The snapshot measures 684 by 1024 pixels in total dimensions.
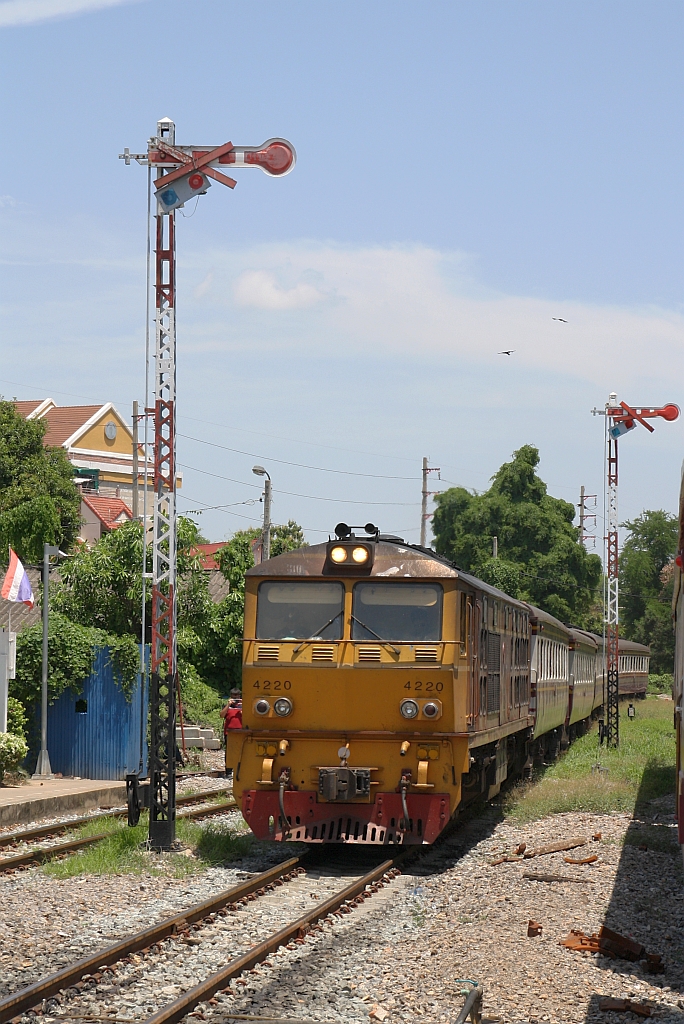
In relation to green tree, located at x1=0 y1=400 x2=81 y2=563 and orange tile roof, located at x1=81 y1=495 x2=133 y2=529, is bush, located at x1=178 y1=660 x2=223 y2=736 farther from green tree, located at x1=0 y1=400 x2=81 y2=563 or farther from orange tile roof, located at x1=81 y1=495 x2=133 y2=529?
orange tile roof, located at x1=81 y1=495 x2=133 y2=529

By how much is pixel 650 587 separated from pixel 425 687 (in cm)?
5825

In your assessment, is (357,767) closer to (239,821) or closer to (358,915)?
(358,915)

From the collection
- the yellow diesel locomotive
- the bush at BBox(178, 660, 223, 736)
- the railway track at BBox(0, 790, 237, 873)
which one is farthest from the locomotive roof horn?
the bush at BBox(178, 660, 223, 736)

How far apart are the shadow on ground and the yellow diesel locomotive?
1.96 meters

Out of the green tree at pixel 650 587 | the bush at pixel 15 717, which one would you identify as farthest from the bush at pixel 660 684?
the bush at pixel 15 717

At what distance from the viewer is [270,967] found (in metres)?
8.22

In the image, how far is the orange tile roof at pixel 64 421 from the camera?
63.7 m

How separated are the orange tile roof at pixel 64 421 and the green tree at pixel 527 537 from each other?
20.8 m

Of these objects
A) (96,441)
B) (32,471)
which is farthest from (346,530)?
(96,441)

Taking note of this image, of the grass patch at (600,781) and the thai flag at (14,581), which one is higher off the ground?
the thai flag at (14,581)

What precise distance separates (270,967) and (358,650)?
14.5 ft

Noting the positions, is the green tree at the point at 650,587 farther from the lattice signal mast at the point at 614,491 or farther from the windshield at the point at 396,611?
the windshield at the point at 396,611

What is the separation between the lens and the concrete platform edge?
15523mm

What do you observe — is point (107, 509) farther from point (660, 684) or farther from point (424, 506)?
point (660, 684)
